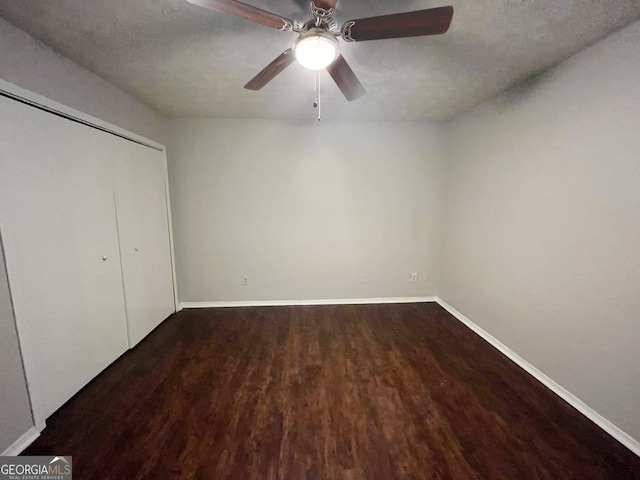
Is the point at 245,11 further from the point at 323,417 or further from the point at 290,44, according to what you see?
the point at 323,417

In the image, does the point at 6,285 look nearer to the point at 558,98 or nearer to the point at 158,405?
the point at 158,405

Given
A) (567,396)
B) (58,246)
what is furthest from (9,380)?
(567,396)

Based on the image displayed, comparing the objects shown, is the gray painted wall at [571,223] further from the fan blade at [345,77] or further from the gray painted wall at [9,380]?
the gray painted wall at [9,380]

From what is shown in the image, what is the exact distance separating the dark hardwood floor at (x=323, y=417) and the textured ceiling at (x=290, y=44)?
95.7 inches

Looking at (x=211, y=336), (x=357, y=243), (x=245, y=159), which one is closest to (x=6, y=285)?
(x=211, y=336)

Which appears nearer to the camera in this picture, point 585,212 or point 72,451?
point 72,451

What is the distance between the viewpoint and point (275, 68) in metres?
1.54

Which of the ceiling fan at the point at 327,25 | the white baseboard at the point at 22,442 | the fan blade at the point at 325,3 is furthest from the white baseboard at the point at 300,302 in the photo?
the fan blade at the point at 325,3

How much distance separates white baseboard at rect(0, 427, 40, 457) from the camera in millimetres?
1350

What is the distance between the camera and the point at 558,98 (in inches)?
71.4

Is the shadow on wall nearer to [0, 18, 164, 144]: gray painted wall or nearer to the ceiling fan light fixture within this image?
the ceiling fan light fixture

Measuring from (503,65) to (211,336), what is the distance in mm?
3558

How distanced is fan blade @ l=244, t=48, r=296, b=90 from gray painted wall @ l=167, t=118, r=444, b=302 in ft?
4.65

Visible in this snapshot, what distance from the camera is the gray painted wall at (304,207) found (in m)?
3.09
